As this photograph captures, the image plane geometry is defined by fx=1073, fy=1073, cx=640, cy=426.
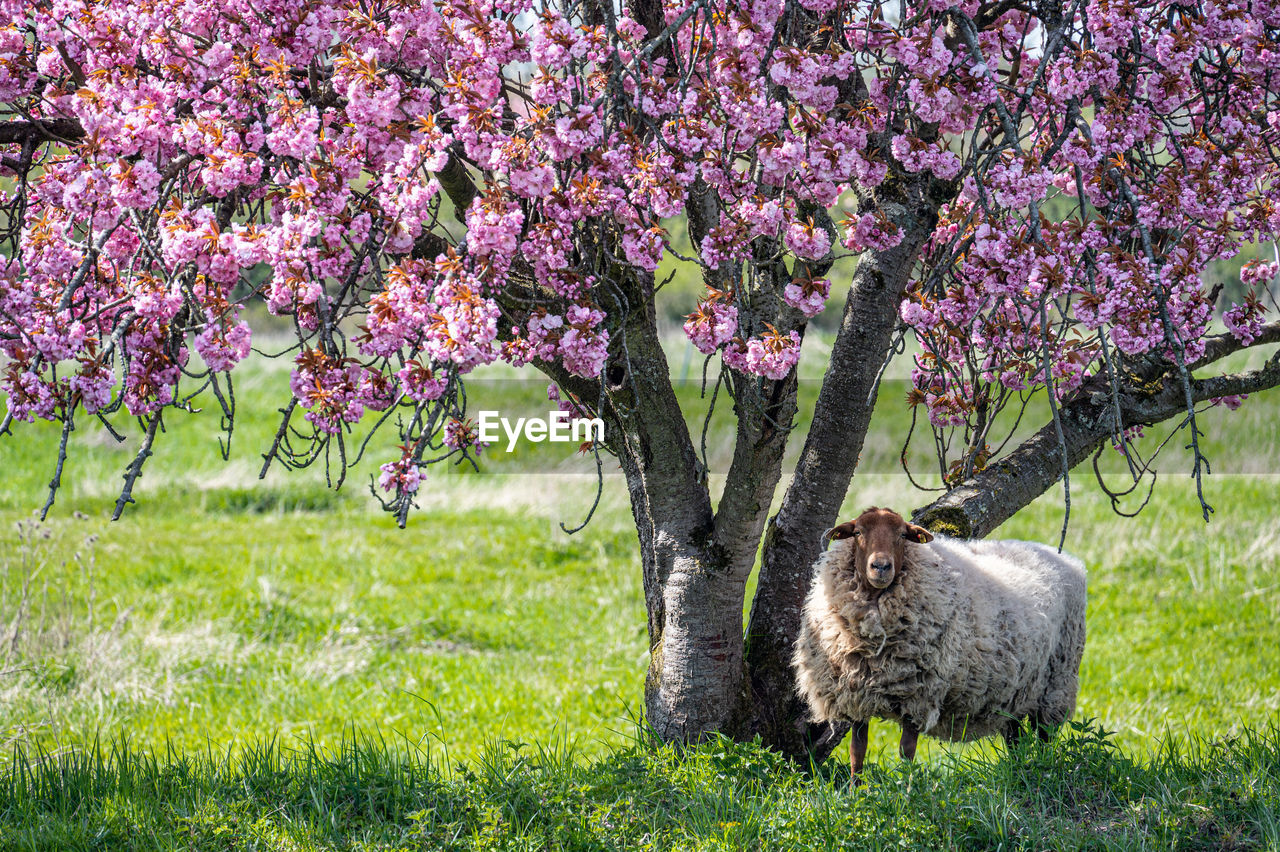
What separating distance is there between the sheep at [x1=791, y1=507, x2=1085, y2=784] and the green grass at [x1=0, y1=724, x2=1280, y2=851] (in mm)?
267

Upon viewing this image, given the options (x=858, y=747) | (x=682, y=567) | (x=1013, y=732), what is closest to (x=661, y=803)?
(x=858, y=747)

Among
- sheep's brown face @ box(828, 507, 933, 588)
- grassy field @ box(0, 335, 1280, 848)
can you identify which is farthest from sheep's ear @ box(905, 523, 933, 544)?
grassy field @ box(0, 335, 1280, 848)

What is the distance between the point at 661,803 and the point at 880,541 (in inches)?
58.3

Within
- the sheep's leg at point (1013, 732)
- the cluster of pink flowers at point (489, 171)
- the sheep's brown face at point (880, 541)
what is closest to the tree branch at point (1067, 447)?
the sheep's brown face at point (880, 541)

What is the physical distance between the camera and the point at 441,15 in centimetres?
393

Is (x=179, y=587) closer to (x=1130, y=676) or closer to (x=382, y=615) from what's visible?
(x=382, y=615)

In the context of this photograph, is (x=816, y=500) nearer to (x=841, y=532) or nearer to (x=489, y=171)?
(x=841, y=532)

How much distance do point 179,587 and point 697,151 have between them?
33.4 feet

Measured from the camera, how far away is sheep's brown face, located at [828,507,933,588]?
461 cm

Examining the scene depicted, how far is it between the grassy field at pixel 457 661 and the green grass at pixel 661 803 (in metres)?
0.02

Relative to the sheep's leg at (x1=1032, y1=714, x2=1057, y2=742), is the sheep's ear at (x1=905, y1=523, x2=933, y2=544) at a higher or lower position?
higher

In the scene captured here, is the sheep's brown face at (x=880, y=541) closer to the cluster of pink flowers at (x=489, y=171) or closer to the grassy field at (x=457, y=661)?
the grassy field at (x=457, y=661)

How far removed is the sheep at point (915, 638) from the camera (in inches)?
188

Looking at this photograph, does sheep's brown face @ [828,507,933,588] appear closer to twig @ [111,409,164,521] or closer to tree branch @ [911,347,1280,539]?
tree branch @ [911,347,1280,539]
